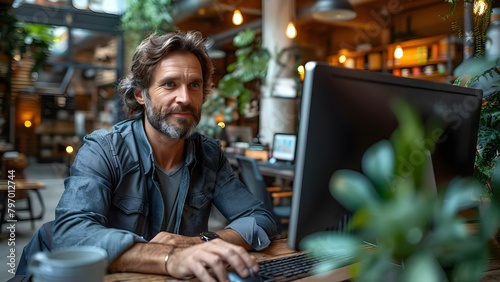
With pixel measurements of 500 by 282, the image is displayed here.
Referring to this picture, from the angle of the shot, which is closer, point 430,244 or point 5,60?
point 430,244

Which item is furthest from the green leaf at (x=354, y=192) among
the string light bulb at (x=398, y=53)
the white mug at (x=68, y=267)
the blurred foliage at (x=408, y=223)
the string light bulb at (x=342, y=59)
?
the string light bulb at (x=342, y=59)

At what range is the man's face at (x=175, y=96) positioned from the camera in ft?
5.49

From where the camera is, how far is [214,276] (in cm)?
105

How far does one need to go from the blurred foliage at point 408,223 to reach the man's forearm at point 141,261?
2.18 feet

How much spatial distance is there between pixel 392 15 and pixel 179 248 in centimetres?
895

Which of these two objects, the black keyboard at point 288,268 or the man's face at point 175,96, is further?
the man's face at point 175,96

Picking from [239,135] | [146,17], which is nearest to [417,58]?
[239,135]

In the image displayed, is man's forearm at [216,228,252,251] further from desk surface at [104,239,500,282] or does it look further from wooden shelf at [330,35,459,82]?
wooden shelf at [330,35,459,82]

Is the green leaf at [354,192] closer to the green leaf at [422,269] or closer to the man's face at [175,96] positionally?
the green leaf at [422,269]

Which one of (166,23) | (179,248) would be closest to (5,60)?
(166,23)

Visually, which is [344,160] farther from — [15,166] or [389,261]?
[15,166]

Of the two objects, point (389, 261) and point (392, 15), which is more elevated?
Answer: point (392, 15)

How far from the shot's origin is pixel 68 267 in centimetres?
78

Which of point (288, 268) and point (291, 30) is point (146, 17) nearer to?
point (291, 30)
